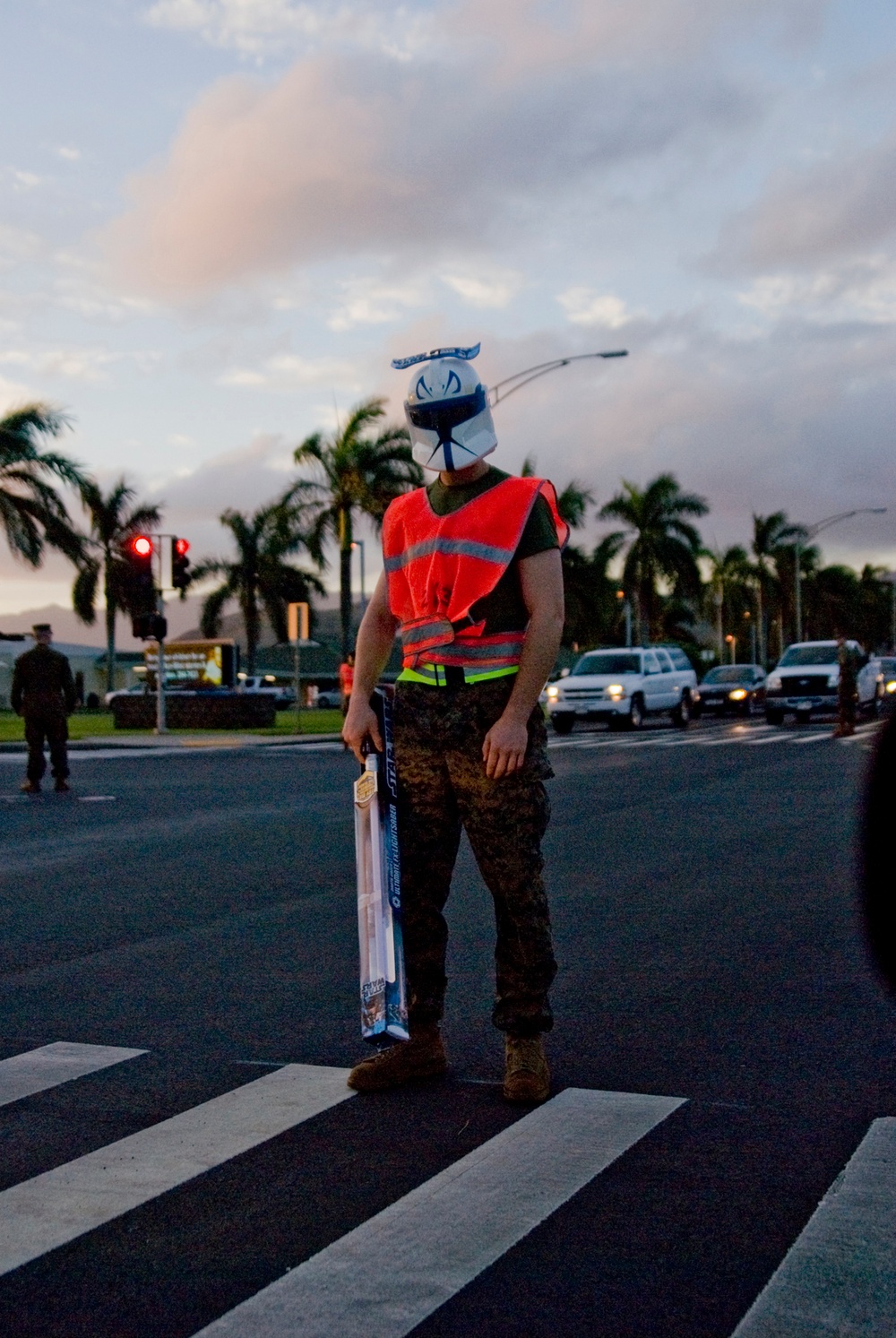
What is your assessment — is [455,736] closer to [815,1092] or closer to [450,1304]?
[815,1092]

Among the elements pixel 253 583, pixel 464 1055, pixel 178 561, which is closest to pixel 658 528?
pixel 253 583

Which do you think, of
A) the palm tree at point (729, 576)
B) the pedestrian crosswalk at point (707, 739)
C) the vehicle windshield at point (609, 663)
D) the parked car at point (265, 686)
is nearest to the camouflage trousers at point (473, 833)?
the pedestrian crosswalk at point (707, 739)

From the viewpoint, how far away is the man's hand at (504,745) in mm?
4211

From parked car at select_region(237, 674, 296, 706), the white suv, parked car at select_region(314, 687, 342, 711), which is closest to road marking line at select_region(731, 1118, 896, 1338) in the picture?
the white suv

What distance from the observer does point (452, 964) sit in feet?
21.3

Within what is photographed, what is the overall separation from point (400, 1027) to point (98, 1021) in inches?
62.3

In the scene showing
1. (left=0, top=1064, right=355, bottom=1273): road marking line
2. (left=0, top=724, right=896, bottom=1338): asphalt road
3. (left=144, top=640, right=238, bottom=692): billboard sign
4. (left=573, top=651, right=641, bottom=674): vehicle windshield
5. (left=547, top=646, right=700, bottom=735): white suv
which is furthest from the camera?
(left=144, top=640, right=238, bottom=692): billboard sign

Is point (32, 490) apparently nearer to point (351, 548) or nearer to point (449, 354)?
point (351, 548)

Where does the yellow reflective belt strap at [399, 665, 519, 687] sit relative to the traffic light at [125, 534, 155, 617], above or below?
below

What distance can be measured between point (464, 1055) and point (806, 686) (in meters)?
29.0

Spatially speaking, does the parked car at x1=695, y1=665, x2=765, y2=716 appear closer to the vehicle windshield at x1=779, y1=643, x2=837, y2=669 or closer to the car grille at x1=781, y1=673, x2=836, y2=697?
the vehicle windshield at x1=779, y1=643, x2=837, y2=669

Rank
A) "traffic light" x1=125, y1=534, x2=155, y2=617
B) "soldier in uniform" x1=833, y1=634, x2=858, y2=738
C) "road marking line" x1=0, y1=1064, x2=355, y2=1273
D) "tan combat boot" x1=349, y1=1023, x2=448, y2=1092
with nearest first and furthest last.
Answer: "road marking line" x1=0, y1=1064, x2=355, y2=1273 < "tan combat boot" x1=349, y1=1023, x2=448, y2=1092 < "soldier in uniform" x1=833, y1=634, x2=858, y2=738 < "traffic light" x1=125, y1=534, x2=155, y2=617

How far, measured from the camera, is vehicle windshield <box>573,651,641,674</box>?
3172cm

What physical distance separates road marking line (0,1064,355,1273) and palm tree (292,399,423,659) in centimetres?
3897
